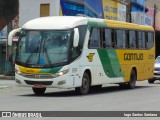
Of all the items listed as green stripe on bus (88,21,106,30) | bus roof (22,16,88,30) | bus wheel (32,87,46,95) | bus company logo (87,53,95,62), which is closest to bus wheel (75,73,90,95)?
bus company logo (87,53,95,62)

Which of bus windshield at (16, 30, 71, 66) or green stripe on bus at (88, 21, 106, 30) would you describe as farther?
green stripe on bus at (88, 21, 106, 30)

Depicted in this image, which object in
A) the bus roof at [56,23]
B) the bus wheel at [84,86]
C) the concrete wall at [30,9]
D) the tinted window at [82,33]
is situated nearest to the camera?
the bus roof at [56,23]

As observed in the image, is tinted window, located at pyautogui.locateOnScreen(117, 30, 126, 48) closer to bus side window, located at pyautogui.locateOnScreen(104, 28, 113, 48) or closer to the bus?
the bus

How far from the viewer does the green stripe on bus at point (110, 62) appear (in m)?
21.7

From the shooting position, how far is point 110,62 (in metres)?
22.4

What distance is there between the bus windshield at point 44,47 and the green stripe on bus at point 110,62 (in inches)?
98.6

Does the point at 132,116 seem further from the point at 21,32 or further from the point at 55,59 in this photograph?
the point at 21,32

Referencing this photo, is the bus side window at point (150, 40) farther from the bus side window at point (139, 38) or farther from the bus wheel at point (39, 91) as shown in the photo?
the bus wheel at point (39, 91)

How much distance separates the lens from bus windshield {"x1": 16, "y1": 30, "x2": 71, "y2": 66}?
747 inches

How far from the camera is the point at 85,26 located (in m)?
20.1

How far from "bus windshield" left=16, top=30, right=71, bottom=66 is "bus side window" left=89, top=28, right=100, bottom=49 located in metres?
1.64

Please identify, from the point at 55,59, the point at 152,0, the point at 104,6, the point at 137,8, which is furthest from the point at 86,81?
the point at 152,0

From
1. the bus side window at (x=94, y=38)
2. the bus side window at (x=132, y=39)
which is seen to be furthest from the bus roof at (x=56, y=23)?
the bus side window at (x=132, y=39)

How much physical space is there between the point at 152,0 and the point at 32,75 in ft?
153
